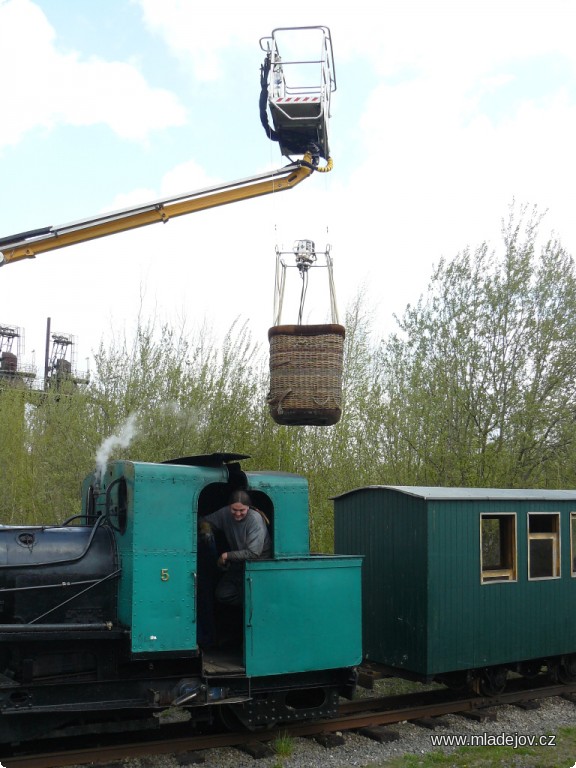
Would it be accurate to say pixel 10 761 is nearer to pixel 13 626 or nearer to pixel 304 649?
pixel 13 626

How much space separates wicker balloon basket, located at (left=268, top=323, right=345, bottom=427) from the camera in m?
6.59

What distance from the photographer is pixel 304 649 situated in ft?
21.8

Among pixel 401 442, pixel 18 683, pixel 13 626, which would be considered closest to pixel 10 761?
pixel 18 683

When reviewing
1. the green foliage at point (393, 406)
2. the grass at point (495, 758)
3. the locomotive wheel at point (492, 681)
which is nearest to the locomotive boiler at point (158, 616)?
the grass at point (495, 758)

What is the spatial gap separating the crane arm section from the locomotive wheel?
6.12 meters

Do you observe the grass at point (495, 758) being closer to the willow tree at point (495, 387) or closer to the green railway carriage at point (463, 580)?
the green railway carriage at point (463, 580)

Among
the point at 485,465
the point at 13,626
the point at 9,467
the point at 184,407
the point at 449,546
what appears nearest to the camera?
the point at 13,626

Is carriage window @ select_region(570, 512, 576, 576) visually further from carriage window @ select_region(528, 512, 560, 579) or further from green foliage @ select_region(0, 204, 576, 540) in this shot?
green foliage @ select_region(0, 204, 576, 540)

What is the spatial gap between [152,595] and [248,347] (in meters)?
9.57

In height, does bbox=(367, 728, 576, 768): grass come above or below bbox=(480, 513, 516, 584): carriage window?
below

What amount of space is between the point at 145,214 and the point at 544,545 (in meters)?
6.41

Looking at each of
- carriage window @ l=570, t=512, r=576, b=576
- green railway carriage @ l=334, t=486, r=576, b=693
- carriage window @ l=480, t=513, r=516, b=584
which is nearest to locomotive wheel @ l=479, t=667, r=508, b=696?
green railway carriage @ l=334, t=486, r=576, b=693

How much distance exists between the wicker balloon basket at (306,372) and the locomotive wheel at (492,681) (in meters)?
4.09

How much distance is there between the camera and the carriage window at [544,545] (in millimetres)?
9203
